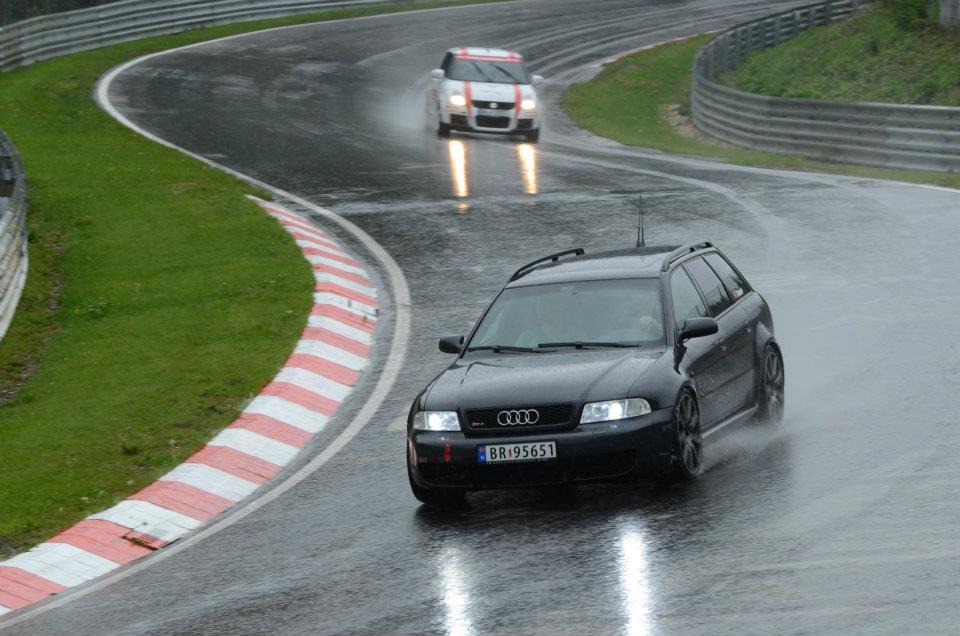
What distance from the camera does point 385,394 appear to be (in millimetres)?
→ 12695

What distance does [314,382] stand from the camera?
13.2 m

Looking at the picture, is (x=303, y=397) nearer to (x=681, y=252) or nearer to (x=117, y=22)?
(x=681, y=252)

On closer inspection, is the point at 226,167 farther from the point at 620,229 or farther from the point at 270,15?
the point at 270,15

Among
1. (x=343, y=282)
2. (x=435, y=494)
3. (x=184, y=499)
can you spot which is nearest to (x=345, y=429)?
(x=184, y=499)

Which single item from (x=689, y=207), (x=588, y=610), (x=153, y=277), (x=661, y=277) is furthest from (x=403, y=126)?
(x=588, y=610)

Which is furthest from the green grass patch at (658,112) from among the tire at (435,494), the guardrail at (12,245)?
the tire at (435,494)

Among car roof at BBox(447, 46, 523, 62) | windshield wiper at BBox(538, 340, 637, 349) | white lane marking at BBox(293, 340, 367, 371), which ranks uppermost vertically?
windshield wiper at BBox(538, 340, 637, 349)

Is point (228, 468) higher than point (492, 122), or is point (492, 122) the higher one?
point (228, 468)

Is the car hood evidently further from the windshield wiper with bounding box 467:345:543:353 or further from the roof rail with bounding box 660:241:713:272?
the roof rail with bounding box 660:241:713:272

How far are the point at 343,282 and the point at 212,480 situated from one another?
6.43 meters

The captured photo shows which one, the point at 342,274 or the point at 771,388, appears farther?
the point at 342,274

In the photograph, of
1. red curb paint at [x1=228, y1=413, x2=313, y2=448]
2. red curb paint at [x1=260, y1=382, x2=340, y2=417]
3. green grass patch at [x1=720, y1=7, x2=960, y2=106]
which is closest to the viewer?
red curb paint at [x1=228, y1=413, x2=313, y2=448]

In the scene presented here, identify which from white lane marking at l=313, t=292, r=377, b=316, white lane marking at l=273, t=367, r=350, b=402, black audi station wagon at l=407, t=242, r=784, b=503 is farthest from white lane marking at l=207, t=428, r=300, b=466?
white lane marking at l=313, t=292, r=377, b=316

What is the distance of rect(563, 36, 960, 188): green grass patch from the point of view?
25.2 m
